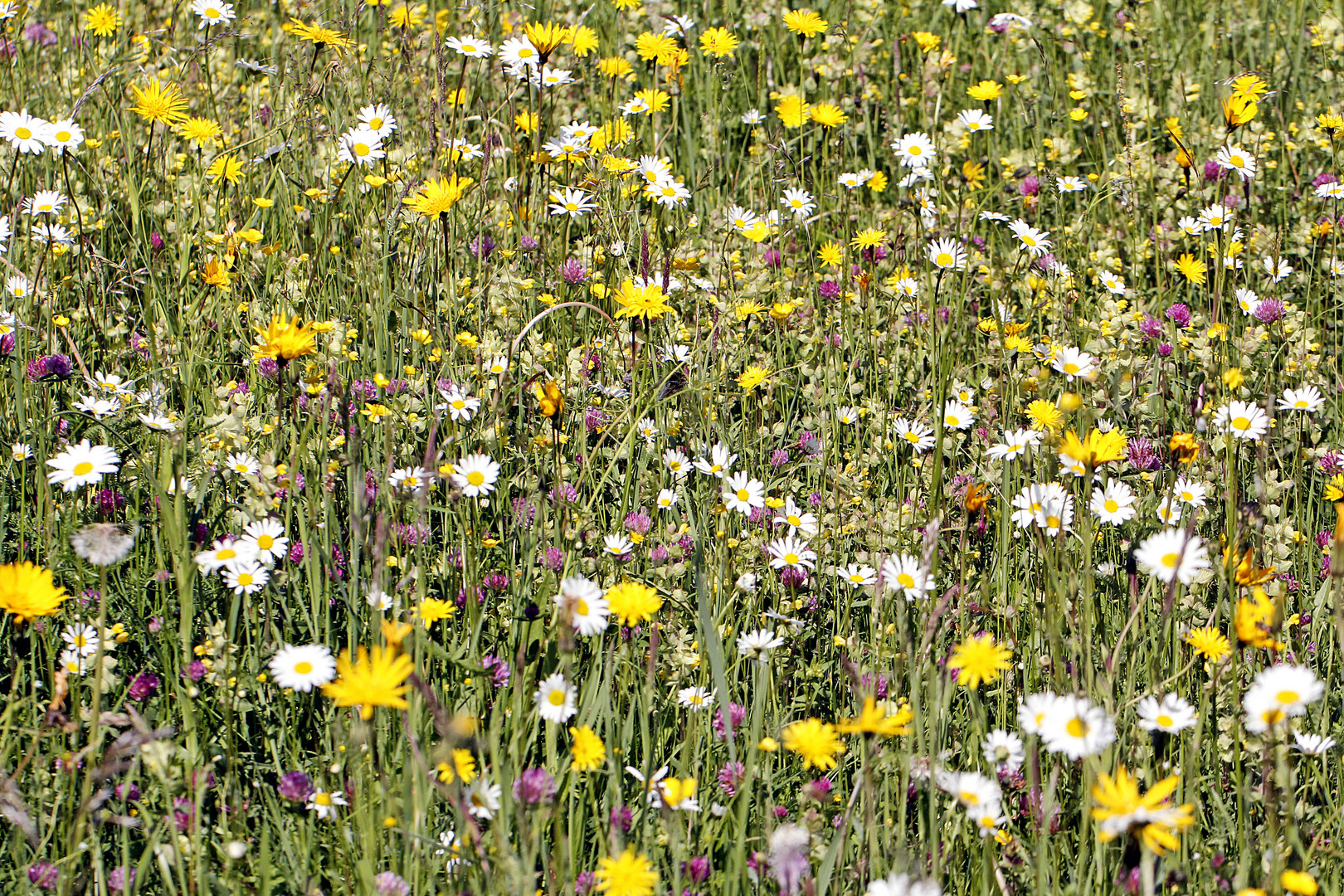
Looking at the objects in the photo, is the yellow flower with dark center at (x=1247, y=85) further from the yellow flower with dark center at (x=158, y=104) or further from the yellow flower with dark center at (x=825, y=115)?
the yellow flower with dark center at (x=158, y=104)

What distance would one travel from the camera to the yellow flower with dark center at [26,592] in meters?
1.50

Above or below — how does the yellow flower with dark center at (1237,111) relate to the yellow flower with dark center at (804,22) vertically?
below

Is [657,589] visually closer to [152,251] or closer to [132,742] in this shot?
[132,742]

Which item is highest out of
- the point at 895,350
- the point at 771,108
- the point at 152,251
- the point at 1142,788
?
the point at 771,108

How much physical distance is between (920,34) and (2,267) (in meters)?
2.93

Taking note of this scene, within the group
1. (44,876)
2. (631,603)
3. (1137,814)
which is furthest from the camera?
(631,603)

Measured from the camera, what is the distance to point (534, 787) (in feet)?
4.45

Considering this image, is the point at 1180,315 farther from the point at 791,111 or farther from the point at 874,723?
the point at 874,723

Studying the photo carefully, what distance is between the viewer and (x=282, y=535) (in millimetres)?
1999

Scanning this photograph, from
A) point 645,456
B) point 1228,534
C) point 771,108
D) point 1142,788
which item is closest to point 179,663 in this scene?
point 645,456

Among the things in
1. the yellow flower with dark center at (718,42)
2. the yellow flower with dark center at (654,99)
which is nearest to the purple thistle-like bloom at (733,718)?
the yellow flower with dark center at (654,99)

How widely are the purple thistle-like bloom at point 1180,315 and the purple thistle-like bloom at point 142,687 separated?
254cm

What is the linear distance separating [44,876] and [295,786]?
303mm

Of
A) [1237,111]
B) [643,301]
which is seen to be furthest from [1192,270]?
[643,301]
